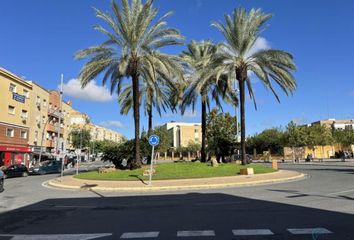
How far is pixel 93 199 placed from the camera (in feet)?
62.2

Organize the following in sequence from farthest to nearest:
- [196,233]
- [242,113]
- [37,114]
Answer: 1. [37,114]
2. [242,113]
3. [196,233]

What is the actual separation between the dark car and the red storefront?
1057cm

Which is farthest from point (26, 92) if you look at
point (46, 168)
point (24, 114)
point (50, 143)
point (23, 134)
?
point (46, 168)

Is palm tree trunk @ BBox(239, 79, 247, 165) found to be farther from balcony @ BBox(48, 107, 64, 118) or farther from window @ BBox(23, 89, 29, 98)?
balcony @ BBox(48, 107, 64, 118)

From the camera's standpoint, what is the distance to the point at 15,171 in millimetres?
42906

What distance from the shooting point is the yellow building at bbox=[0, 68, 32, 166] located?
54000mm

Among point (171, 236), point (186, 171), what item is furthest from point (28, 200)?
point (186, 171)

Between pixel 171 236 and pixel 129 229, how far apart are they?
1529 mm

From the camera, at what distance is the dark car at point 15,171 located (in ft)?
138

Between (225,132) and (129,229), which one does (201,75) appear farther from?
(129,229)

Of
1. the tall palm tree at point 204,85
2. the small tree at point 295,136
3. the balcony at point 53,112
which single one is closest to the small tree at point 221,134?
the tall palm tree at point 204,85

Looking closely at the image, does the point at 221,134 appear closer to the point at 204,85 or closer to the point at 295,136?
the point at 204,85

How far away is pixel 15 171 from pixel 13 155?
15399 mm

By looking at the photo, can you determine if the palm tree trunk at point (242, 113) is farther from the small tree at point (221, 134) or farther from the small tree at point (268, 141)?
the small tree at point (268, 141)
